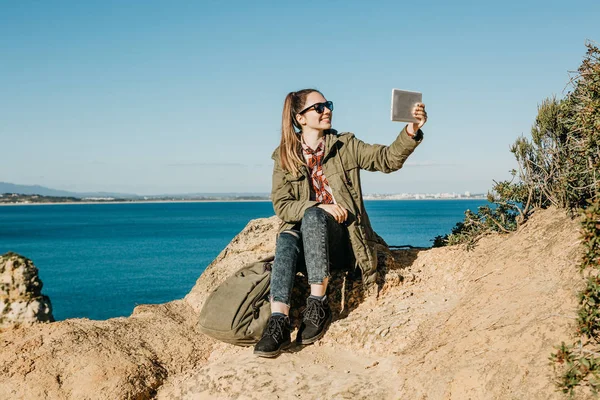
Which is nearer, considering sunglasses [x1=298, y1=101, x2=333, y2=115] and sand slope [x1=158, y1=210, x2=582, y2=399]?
sand slope [x1=158, y1=210, x2=582, y2=399]

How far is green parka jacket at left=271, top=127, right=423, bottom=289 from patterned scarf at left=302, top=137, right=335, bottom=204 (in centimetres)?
9

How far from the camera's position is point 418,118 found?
→ 515 centimetres

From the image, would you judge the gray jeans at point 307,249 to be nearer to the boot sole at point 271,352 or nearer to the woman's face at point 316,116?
the boot sole at point 271,352

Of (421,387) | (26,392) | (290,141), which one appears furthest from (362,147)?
(26,392)

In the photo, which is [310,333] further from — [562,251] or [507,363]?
[562,251]

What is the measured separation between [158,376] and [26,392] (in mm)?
1212

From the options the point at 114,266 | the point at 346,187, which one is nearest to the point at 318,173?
the point at 346,187

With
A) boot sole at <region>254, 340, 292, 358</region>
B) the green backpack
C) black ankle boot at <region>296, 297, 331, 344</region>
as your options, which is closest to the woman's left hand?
black ankle boot at <region>296, 297, 331, 344</region>

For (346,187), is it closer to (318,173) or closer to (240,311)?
(318,173)

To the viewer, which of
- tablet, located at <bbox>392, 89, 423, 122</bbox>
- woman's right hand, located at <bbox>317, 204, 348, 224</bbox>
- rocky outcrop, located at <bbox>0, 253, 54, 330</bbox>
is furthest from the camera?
rocky outcrop, located at <bbox>0, 253, 54, 330</bbox>

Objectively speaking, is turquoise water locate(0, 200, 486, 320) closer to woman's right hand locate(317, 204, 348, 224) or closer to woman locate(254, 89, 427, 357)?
woman locate(254, 89, 427, 357)

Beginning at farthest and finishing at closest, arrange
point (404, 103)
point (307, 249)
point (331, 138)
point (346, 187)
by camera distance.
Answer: point (331, 138)
point (346, 187)
point (307, 249)
point (404, 103)

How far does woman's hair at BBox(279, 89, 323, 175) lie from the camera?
19.2 feet

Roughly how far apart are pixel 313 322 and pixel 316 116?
2.11m
